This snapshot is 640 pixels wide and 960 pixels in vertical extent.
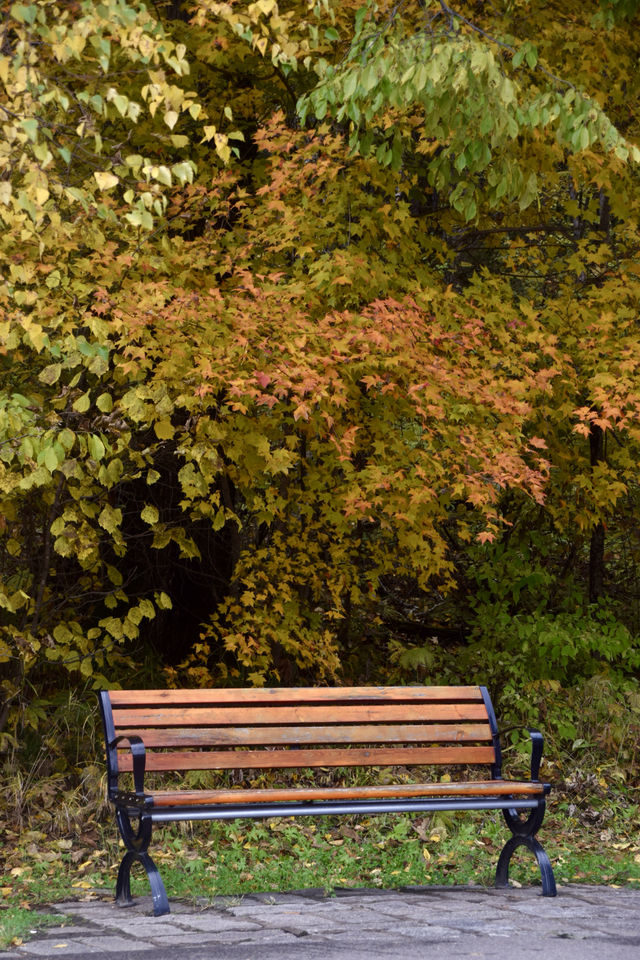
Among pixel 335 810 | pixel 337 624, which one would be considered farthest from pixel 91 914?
pixel 337 624

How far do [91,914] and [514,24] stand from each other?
5842mm

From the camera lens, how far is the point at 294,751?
18.1 ft

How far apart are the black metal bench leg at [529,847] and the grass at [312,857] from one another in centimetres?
15

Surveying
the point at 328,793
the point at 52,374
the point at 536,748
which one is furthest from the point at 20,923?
the point at 52,374

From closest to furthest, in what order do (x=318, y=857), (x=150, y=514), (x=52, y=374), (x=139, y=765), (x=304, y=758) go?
(x=139, y=765), (x=304, y=758), (x=52, y=374), (x=318, y=857), (x=150, y=514)

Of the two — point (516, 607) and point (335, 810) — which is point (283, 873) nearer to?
point (335, 810)

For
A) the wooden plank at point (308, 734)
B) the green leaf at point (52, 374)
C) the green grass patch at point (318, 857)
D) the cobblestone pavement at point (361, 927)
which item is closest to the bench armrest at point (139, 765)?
the wooden plank at point (308, 734)

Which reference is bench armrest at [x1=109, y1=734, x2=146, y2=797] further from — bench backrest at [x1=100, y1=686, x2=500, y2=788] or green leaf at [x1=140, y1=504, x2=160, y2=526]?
green leaf at [x1=140, y1=504, x2=160, y2=526]

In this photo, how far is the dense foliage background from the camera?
19.3 ft

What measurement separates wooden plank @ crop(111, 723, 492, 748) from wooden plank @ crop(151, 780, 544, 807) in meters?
0.29

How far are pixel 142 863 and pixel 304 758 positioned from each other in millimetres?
928

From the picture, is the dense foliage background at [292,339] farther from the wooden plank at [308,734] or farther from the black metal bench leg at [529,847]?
the black metal bench leg at [529,847]

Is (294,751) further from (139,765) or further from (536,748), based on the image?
(536,748)

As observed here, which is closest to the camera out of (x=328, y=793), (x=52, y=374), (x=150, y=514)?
(x=328, y=793)
